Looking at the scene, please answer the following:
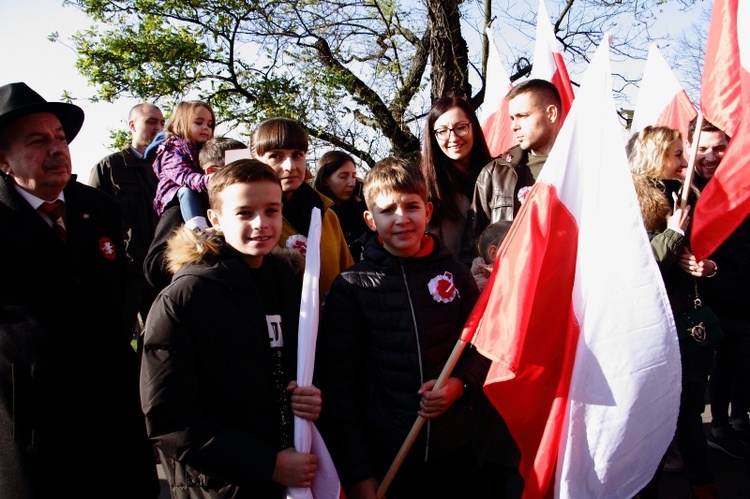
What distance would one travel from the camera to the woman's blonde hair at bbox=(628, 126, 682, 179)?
10.2 ft

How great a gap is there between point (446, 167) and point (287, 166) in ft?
3.66

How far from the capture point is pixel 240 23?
932cm

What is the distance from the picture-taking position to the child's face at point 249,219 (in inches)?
83.1

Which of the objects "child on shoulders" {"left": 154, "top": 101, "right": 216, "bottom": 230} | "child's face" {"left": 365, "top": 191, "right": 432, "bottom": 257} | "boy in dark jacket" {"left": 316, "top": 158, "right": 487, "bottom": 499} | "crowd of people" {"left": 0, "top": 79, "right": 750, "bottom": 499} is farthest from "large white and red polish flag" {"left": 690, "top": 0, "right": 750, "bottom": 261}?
"child on shoulders" {"left": 154, "top": 101, "right": 216, "bottom": 230}

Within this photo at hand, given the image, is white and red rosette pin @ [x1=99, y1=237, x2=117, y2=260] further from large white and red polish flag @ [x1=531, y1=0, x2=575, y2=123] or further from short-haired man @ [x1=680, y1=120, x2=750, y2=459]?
large white and red polish flag @ [x1=531, y1=0, x2=575, y2=123]

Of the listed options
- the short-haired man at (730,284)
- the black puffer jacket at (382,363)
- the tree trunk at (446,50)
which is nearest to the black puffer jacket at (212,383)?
the black puffer jacket at (382,363)

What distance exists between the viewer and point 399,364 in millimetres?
2268

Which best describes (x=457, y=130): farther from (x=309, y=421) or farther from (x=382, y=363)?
(x=309, y=421)

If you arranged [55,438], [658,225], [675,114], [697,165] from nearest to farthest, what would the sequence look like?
[55,438]
[658,225]
[697,165]
[675,114]

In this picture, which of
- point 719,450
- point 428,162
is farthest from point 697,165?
point 719,450

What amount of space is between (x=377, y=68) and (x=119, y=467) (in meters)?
9.07

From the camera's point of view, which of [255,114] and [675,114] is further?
[255,114]

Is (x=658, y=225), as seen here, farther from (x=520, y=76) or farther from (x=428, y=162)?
(x=520, y=76)

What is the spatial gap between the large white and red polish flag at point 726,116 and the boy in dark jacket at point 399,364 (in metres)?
1.15
